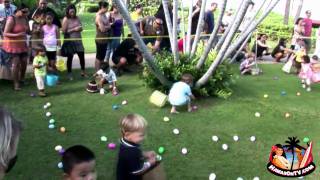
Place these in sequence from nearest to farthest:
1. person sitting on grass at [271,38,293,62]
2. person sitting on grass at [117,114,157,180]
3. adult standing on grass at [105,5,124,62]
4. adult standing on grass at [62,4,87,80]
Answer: person sitting on grass at [117,114,157,180], adult standing on grass at [62,4,87,80], adult standing on grass at [105,5,124,62], person sitting on grass at [271,38,293,62]

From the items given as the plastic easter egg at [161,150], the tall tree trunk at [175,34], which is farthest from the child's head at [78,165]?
the tall tree trunk at [175,34]

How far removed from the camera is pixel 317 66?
34.6 ft

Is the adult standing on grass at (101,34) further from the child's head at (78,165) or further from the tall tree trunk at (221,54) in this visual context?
the child's head at (78,165)

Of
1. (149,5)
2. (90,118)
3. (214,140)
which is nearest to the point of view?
(214,140)

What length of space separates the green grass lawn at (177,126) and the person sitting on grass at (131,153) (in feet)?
6.07

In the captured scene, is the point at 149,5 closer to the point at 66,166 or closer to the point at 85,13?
the point at 85,13

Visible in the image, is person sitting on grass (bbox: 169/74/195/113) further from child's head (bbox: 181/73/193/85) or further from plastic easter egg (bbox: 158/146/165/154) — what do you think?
plastic easter egg (bbox: 158/146/165/154)

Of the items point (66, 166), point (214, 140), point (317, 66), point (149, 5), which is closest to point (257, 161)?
point (214, 140)

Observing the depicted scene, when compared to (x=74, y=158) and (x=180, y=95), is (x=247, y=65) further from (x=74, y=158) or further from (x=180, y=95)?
(x=74, y=158)

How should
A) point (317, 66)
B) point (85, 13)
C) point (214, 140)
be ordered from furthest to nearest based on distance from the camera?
1. point (85, 13)
2. point (317, 66)
3. point (214, 140)

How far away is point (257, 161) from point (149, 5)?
1748 centimetres

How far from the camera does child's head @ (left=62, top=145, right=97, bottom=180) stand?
2926 mm

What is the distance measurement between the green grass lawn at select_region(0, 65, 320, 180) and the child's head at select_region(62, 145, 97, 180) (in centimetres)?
259

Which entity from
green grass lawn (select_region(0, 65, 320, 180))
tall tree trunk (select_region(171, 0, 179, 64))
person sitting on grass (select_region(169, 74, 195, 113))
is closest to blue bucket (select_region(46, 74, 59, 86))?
green grass lawn (select_region(0, 65, 320, 180))
